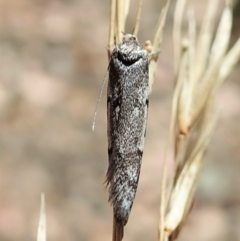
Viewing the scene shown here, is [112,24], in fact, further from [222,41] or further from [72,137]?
[72,137]

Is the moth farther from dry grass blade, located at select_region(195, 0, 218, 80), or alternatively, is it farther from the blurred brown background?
the blurred brown background

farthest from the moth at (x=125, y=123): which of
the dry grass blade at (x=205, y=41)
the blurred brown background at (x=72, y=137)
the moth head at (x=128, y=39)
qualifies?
the blurred brown background at (x=72, y=137)

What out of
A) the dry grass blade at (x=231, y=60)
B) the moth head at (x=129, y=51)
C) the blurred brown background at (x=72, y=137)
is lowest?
the dry grass blade at (x=231, y=60)

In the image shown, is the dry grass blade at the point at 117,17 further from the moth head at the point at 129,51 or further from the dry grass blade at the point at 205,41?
the moth head at the point at 129,51

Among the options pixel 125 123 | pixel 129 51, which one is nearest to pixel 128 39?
pixel 129 51

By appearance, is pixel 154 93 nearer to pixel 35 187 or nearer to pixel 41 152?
pixel 41 152

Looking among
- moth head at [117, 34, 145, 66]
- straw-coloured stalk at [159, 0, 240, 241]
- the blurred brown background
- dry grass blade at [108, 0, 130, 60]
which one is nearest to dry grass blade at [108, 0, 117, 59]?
dry grass blade at [108, 0, 130, 60]
